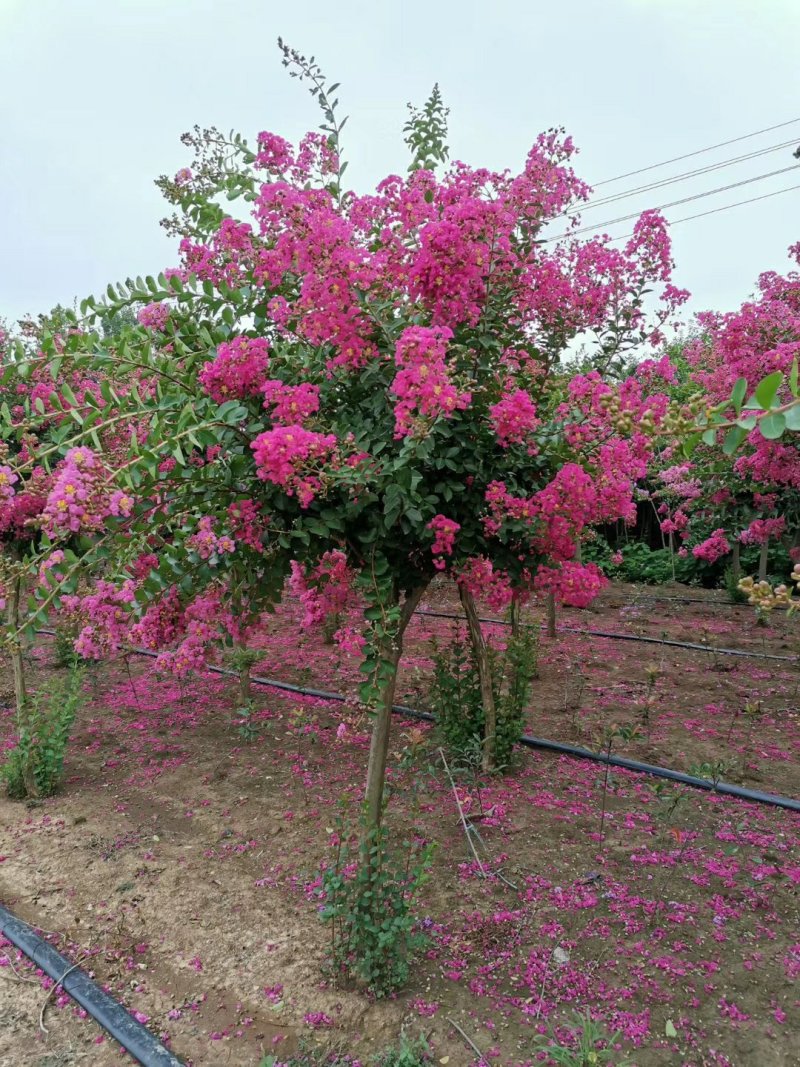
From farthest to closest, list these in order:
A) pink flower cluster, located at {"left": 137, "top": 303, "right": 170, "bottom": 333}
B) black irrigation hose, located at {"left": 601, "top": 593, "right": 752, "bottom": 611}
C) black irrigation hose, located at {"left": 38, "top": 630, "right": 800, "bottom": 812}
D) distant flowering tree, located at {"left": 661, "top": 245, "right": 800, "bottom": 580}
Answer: black irrigation hose, located at {"left": 601, "top": 593, "right": 752, "bottom": 611} < black irrigation hose, located at {"left": 38, "top": 630, "right": 800, "bottom": 812} < pink flower cluster, located at {"left": 137, "top": 303, "right": 170, "bottom": 333} < distant flowering tree, located at {"left": 661, "top": 245, "right": 800, "bottom": 580}

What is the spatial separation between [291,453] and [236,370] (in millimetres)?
319

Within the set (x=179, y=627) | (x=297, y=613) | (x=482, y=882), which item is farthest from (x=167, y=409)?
(x=297, y=613)

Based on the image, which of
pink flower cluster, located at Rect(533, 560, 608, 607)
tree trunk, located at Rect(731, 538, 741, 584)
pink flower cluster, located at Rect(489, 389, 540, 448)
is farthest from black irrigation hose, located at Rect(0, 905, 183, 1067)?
tree trunk, located at Rect(731, 538, 741, 584)

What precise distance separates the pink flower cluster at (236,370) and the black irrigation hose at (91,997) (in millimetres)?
1630

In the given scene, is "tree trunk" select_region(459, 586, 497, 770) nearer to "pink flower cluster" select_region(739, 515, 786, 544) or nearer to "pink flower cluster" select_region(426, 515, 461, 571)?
"pink flower cluster" select_region(426, 515, 461, 571)

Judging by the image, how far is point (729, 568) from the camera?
8453mm

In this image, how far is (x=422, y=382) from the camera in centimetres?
144

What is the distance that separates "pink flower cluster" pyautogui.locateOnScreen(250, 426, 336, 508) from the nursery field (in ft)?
2.38

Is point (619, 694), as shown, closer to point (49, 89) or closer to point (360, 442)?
point (360, 442)

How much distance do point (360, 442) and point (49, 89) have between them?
326cm

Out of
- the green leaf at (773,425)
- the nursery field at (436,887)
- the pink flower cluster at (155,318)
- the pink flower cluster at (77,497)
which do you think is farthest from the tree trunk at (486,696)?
the green leaf at (773,425)

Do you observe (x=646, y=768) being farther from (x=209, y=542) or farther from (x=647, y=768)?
(x=209, y=542)

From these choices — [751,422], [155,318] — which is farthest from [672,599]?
[751,422]

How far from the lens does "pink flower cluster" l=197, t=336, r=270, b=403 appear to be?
160cm
